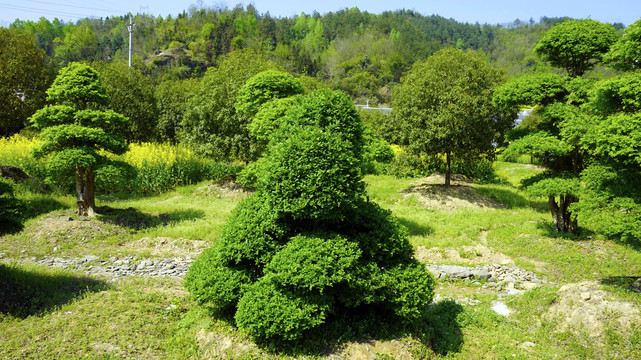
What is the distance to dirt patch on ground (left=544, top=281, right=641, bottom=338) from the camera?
598cm

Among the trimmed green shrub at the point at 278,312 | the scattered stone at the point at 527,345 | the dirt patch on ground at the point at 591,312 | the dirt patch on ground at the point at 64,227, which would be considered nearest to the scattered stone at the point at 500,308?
the dirt patch on ground at the point at 591,312

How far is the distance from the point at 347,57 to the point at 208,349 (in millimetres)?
98422

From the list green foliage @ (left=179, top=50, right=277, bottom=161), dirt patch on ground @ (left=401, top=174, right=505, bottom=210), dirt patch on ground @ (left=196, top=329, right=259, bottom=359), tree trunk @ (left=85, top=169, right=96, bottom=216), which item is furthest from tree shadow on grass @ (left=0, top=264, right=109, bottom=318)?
dirt patch on ground @ (left=401, top=174, right=505, bottom=210)

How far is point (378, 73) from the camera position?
85.8 meters

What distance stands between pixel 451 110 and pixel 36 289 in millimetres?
14670

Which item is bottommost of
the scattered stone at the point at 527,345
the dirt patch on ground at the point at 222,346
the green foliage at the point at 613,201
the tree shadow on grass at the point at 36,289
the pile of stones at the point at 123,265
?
the scattered stone at the point at 527,345

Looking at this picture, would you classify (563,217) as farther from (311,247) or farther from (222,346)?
(222,346)

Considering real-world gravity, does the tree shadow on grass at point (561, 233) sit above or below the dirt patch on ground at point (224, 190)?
below

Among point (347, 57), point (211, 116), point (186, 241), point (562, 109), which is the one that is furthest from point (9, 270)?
point (347, 57)

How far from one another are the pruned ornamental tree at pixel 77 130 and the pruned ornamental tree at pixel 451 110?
11330mm

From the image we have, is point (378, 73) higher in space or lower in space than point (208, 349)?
higher

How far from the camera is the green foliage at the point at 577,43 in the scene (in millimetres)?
10352

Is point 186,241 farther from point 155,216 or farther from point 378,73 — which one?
point 378,73

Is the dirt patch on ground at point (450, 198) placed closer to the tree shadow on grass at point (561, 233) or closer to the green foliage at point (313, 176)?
the tree shadow on grass at point (561, 233)
